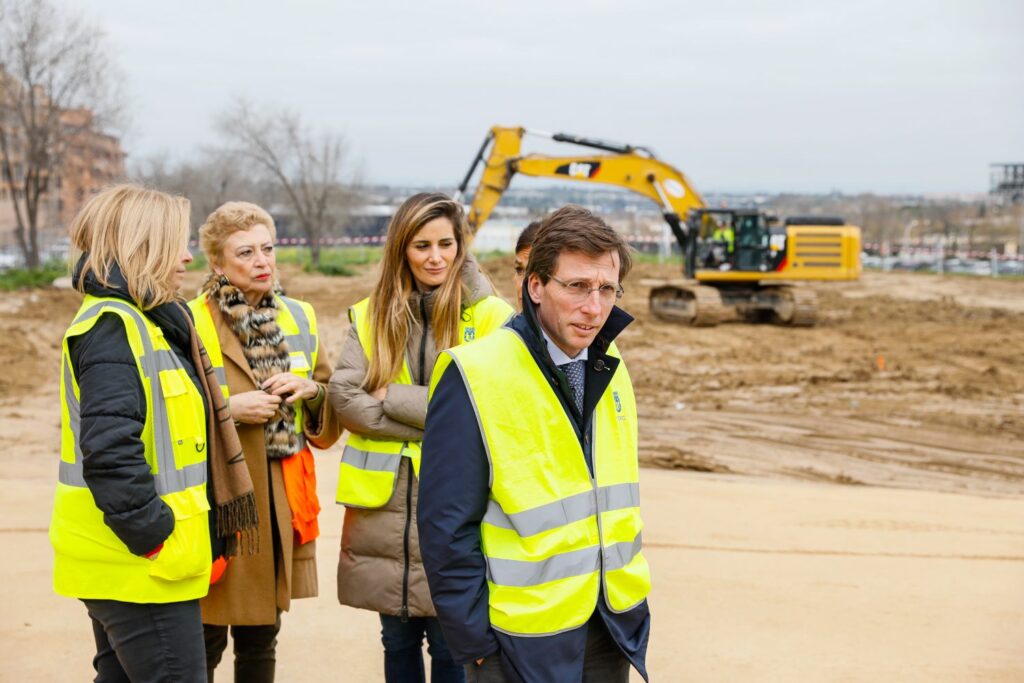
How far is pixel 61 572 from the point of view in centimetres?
293

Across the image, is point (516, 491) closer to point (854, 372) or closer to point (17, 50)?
point (854, 372)

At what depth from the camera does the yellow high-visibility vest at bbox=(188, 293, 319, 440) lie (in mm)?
3750

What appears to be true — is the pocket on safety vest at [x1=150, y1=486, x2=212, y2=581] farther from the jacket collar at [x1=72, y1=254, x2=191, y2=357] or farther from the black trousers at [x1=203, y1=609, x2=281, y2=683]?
the black trousers at [x1=203, y1=609, x2=281, y2=683]

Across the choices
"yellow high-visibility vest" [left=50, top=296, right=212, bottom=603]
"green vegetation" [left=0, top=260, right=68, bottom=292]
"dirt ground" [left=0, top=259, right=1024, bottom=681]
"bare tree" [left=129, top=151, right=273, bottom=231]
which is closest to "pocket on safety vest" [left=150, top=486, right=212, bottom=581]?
"yellow high-visibility vest" [left=50, top=296, right=212, bottom=603]

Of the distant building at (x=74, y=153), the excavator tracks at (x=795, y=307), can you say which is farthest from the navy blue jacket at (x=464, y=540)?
the distant building at (x=74, y=153)

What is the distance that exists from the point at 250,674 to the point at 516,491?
1878 mm

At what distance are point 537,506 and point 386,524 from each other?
3.94ft

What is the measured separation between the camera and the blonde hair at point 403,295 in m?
3.55

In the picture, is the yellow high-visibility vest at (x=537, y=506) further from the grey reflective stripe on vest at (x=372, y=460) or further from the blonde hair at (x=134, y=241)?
the grey reflective stripe on vest at (x=372, y=460)

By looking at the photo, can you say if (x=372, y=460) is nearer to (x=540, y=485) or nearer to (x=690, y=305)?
(x=540, y=485)

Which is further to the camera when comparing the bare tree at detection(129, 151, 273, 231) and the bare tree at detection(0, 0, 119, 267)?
the bare tree at detection(129, 151, 273, 231)

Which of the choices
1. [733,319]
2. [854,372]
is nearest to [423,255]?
[854,372]

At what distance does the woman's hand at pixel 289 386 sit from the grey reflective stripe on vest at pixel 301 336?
20 cm

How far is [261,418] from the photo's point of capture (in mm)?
3631
